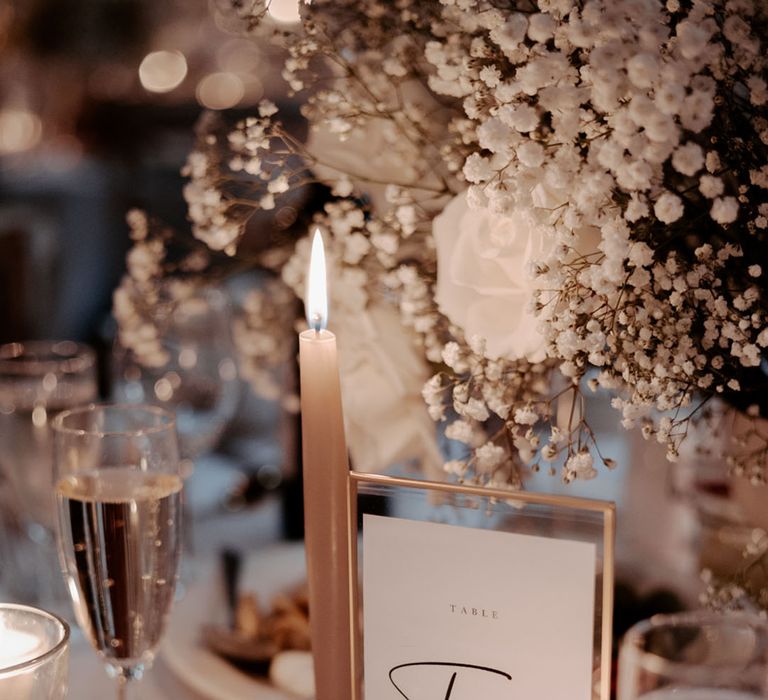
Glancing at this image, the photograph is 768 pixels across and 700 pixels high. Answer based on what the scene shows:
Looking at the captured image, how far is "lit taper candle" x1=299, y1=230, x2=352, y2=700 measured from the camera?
57 centimetres

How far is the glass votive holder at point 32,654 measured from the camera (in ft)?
1.88

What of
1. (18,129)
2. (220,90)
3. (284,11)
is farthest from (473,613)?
(18,129)

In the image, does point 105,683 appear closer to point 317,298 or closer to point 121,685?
point 121,685

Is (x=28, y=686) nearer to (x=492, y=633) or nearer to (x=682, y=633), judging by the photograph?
(x=492, y=633)

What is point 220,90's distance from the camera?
236cm

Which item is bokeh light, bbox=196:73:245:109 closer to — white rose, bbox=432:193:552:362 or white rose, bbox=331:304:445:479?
white rose, bbox=331:304:445:479

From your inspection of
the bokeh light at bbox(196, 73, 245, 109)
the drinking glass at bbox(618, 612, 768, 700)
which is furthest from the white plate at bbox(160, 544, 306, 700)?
the bokeh light at bbox(196, 73, 245, 109)

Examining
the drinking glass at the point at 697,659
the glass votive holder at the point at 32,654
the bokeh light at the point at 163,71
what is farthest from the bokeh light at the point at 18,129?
the drinking glass at the point at 697,659

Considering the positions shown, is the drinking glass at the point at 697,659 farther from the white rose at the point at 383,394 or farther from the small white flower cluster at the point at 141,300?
the small white flower cluster at the point at 141,300

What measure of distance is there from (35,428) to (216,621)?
34 centimetres

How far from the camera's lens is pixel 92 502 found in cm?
70

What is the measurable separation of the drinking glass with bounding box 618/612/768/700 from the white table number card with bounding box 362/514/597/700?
3 cm

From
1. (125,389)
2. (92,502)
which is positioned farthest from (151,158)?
(92,502)

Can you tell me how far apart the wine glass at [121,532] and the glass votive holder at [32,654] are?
7cm
